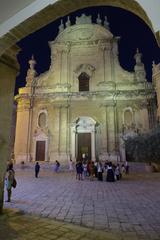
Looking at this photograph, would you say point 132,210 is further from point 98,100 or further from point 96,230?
point 98,100

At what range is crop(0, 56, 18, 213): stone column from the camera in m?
4.76

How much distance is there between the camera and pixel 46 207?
5582 millimetres

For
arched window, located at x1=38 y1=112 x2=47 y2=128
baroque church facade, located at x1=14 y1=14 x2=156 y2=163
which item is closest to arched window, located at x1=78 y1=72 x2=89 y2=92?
baroque church facade, located at x1=14 y1=14 x2=156 y2=163

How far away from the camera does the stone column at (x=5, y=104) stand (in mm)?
4759

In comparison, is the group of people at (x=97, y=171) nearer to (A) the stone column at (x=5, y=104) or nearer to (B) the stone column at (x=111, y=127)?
(B) the stone column at (x=111, y=127)

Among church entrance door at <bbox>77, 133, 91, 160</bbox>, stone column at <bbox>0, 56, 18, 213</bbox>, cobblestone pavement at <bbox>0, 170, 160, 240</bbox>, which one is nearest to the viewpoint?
cobblestone pavement at <bbox>0, 170, 160, 240</bbox>

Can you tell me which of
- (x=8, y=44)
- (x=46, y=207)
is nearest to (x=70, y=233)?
(x=46, y=207)

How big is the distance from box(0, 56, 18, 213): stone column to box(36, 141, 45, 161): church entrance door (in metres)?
16.8

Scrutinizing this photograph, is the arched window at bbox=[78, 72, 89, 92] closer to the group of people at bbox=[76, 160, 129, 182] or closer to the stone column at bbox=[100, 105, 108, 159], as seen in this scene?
the stone column at bbox=[100, 105, 108, 159]

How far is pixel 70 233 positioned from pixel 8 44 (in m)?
3.68

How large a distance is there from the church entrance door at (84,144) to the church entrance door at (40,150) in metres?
3.85

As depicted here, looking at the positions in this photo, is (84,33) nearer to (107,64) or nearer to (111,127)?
(107,64)

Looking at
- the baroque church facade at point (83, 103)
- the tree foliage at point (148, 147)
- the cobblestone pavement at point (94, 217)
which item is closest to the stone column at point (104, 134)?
the baroque church facade at point (83, 103)

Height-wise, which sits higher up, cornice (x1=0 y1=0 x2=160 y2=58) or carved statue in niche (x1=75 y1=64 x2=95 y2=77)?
carved statue in niche (x1=75 y1=64 x2=95 y2=77)
